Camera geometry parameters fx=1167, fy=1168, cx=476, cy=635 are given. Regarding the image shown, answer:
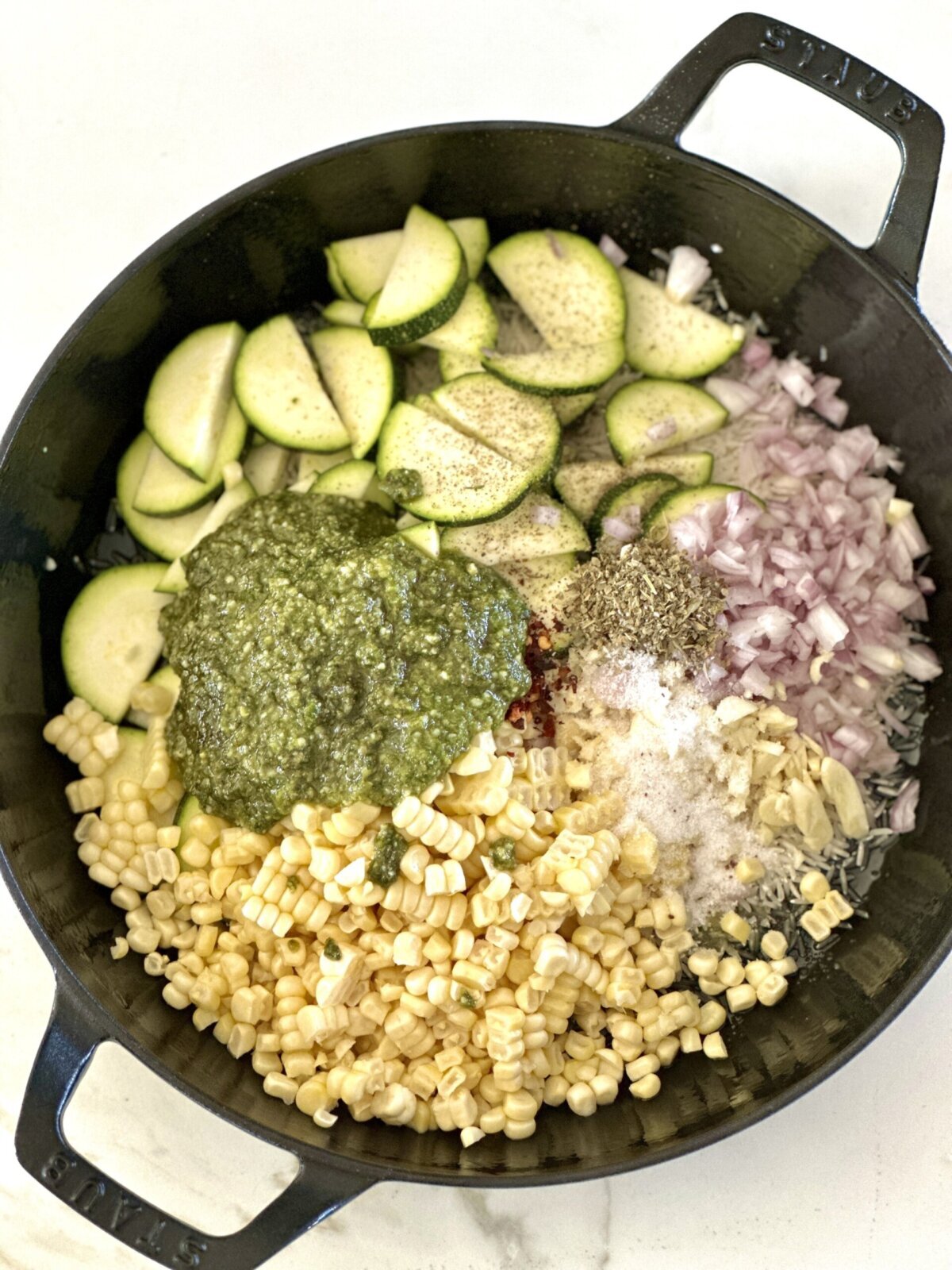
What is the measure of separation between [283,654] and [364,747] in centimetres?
32

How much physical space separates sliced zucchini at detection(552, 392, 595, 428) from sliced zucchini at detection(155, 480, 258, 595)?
92 centimetres

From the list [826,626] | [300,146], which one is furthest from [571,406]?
[300,146]

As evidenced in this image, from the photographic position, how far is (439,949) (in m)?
2.89

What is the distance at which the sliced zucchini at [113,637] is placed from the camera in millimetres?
3291

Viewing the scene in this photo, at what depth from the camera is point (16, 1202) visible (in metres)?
3.22

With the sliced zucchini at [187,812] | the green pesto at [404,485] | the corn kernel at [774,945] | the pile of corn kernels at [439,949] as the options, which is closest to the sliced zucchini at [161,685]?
the pile of corn kernels at [439,949]

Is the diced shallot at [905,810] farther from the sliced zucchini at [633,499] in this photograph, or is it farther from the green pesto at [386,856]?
the green pesto at [386,856]

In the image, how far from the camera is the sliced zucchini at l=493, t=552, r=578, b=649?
126 inches

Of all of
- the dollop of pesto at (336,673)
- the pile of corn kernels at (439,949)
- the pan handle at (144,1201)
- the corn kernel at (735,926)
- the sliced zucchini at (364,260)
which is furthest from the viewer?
the sliced zucchini at (364,260)

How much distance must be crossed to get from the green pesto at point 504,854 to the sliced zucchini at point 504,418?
99cm

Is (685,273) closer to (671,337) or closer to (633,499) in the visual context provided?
(671,337)

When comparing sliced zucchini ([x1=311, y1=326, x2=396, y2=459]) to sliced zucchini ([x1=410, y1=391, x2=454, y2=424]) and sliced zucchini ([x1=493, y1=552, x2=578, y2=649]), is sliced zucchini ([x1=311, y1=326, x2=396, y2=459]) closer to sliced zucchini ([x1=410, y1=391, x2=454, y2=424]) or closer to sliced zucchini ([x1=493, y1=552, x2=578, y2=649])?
sliced zucchini ([x1=410, y1=391, x2=454, y2=424])

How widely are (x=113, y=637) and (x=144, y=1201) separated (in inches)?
58.1

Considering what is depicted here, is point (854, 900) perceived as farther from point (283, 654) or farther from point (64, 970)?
point (64, 970)
